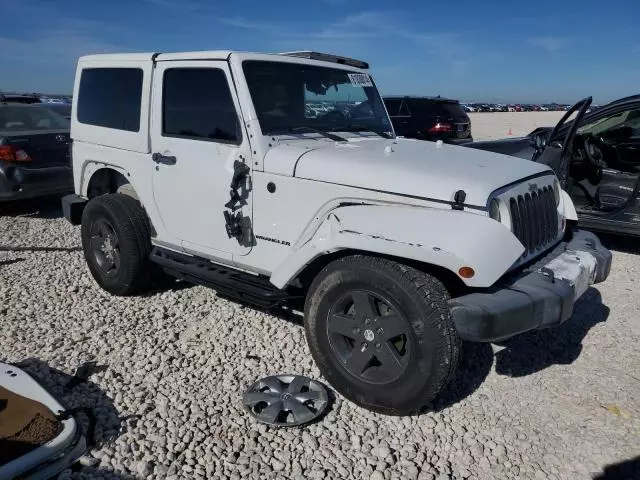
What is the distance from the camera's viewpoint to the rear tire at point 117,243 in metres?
4.41

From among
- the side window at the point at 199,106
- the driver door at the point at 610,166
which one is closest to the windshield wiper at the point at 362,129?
the side window at the point at 199,106

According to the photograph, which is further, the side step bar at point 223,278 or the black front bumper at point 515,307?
the side step bar at point 223,278

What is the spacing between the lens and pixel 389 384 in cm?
299

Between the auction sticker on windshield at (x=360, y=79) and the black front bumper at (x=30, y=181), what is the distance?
4873 millimetres

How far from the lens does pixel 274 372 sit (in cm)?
358

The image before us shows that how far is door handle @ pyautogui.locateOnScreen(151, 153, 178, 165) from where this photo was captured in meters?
4.02

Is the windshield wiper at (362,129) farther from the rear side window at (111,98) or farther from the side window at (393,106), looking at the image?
the side window at (393,106)

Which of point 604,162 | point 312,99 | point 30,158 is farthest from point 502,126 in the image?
point 312,99

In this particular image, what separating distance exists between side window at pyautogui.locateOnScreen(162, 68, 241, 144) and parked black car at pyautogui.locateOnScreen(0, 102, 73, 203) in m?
3.90

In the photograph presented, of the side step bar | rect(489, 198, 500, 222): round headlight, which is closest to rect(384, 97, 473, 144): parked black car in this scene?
the side step bar

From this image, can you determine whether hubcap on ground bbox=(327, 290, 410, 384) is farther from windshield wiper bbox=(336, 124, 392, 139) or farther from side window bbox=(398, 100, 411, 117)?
side window bbox=(398, 100, 411, 117)

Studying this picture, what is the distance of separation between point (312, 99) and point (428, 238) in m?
1.74

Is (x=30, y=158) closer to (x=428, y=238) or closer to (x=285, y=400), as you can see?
(x=285, y=400)

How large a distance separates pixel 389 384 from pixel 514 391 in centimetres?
97
